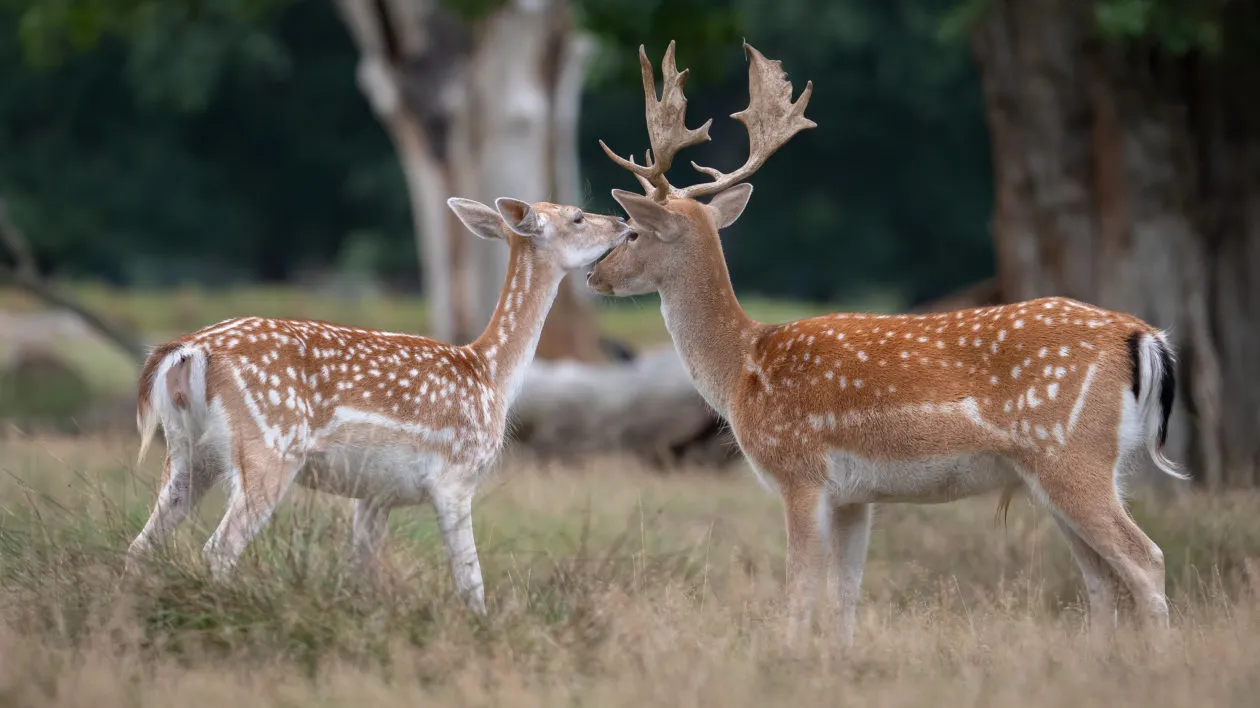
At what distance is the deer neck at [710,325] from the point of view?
657 cm

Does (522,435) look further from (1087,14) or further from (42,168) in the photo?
(42,168)

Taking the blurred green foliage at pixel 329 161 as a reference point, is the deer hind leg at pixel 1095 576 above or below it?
above

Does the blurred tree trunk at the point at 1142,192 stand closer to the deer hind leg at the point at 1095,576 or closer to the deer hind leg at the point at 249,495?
the deer hind leg at the point at 1095,576

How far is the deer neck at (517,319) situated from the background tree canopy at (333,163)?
84.9 feet

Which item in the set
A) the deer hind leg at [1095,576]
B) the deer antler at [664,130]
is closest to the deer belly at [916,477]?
the deer hind leg at [1095,576]

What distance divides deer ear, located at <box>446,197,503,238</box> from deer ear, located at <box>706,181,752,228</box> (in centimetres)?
87

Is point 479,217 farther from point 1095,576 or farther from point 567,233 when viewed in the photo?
point 1095,576

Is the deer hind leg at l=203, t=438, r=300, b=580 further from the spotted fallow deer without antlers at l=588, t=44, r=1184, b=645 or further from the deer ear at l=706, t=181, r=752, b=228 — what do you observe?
the deer ear at l=706, t=181, r=752, b=228

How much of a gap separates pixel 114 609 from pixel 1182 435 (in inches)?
268

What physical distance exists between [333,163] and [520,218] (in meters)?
31.7

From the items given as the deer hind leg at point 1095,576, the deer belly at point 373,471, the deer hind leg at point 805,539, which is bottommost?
the deer hind leg at point 1095,576

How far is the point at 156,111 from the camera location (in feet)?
120

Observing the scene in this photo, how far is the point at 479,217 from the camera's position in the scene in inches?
275

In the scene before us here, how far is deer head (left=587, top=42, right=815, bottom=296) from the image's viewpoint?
22.0 ft
